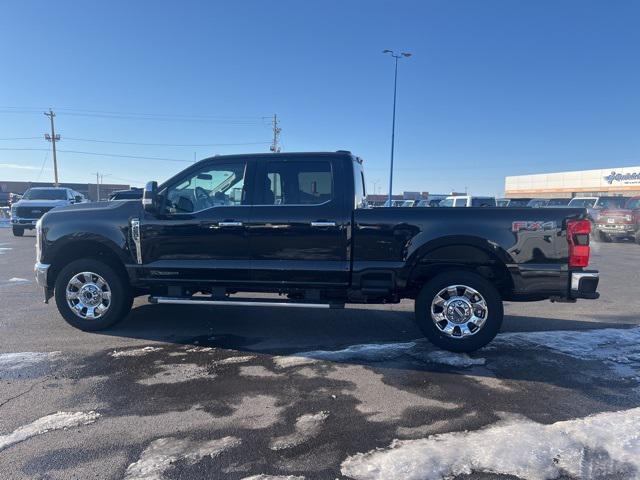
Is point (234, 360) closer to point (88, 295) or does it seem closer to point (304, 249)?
point (304, 249)

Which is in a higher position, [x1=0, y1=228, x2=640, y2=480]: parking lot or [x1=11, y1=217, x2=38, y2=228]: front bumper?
[x1=11, y1=217, x2=38, y2=228]: front bumper

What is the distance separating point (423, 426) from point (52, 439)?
8.66 ft

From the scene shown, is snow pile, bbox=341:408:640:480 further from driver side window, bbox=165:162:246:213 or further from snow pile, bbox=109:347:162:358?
driver side window, bbox=165:162:246:213

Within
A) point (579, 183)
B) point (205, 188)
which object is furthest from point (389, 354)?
point (579, 183)

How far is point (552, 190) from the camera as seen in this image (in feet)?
192

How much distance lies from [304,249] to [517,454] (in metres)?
2.97

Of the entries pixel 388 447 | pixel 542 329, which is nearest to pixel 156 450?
pixel 388 447

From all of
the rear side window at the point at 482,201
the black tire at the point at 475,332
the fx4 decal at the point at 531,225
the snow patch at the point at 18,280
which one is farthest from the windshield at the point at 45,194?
the fx4 decal at the point at 531,225

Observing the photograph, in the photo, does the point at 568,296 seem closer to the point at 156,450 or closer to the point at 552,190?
the point at 156,450

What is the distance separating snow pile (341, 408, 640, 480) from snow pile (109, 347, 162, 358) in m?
2.92

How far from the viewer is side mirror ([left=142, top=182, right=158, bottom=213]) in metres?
5.30

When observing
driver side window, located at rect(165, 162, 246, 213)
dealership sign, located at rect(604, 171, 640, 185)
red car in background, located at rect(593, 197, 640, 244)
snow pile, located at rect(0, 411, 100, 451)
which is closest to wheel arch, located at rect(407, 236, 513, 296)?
driver side window, located at rect(165, 162, 246, 213)

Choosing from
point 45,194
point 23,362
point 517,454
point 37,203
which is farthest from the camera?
point 45,194

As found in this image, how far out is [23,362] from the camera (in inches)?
186
